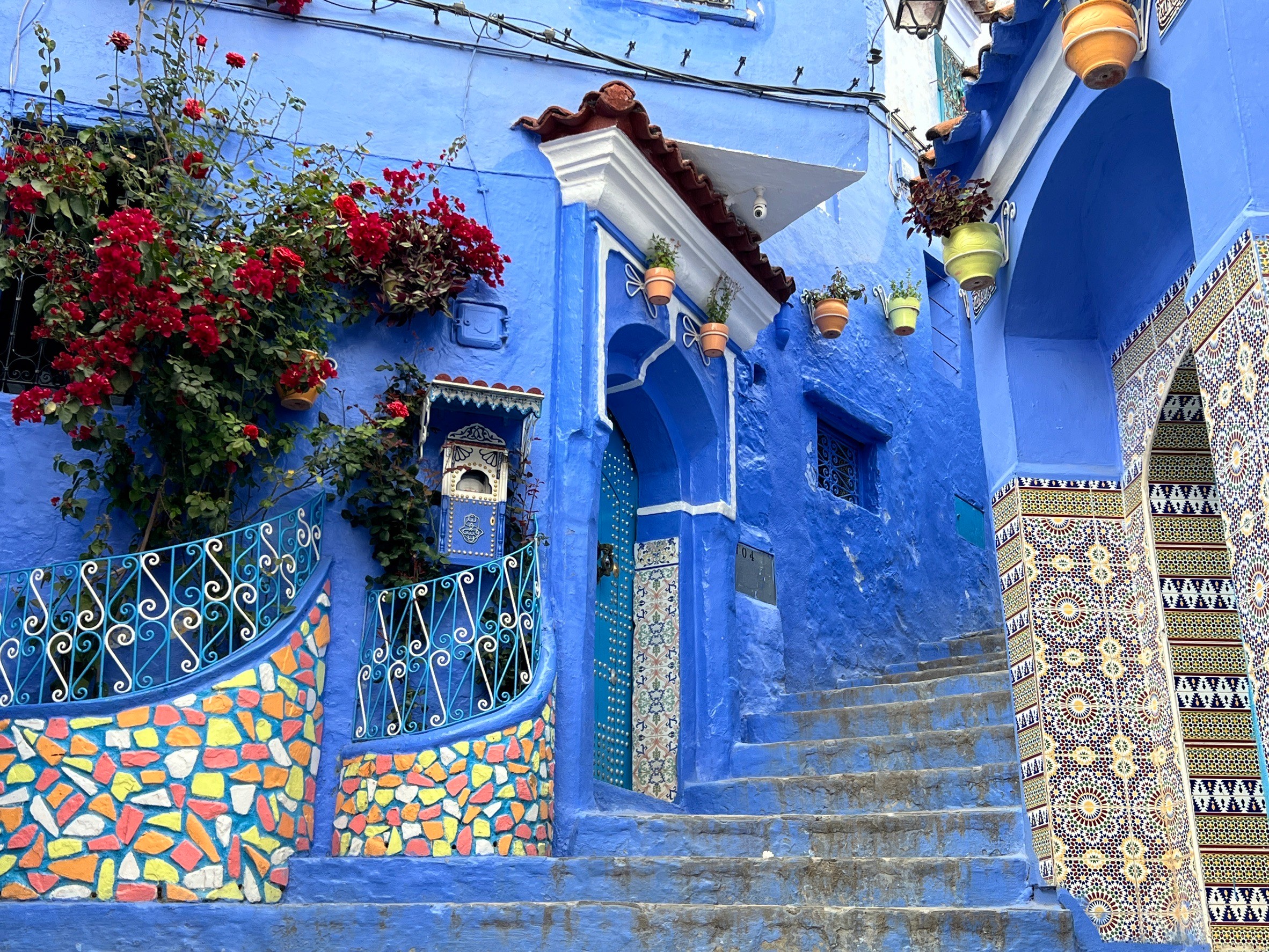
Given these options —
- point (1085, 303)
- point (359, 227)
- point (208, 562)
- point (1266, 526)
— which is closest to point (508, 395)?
point (359, 227)

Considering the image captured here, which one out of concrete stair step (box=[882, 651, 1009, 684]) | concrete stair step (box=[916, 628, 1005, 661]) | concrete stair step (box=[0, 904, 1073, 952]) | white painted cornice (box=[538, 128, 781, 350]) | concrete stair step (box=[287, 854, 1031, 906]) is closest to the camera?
concrete stair step (box=[0, 904, 1073, 952])

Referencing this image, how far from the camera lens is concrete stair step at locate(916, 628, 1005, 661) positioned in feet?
29.8

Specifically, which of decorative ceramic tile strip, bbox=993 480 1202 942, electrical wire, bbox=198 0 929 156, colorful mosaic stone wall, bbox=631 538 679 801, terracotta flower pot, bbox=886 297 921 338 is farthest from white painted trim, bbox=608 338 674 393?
terracotta flower pot, bbox=886 297 921 338

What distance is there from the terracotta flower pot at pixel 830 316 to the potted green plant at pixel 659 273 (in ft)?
7.47

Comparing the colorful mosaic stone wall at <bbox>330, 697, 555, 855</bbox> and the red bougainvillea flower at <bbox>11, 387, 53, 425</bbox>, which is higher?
the red bougainvillea flower at <bbox>11, 387, 53, 425</bbox>

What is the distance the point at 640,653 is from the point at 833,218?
14.7 feet

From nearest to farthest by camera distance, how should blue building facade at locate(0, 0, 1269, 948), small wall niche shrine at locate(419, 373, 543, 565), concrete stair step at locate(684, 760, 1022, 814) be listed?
blue building facade at locate(0, 0, 1269, 948) < concrete stair step at locate(684, 760, 1022, 814) < small wall niche shrine at locate(419, 373, 543, 565)

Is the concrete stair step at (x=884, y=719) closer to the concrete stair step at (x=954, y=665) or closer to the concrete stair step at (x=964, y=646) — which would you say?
the concrete stair step at (x=954, y=665)

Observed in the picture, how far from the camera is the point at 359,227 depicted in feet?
21.6

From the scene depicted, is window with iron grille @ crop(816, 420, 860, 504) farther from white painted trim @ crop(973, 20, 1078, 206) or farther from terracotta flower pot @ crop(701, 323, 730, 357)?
white painted trim @ crop(973, 20, 1078, 206)

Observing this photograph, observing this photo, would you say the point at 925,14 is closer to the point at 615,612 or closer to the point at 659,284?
the point at 659,284

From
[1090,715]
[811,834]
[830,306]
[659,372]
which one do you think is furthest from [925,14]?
[811,834]

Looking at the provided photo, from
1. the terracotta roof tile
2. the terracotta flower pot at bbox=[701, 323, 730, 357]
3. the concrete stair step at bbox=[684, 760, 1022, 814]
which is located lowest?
the concrete stair step at bbox=[684, 760, 1022, 814]

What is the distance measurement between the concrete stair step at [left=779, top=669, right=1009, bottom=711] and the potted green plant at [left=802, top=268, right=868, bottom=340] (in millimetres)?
2868
